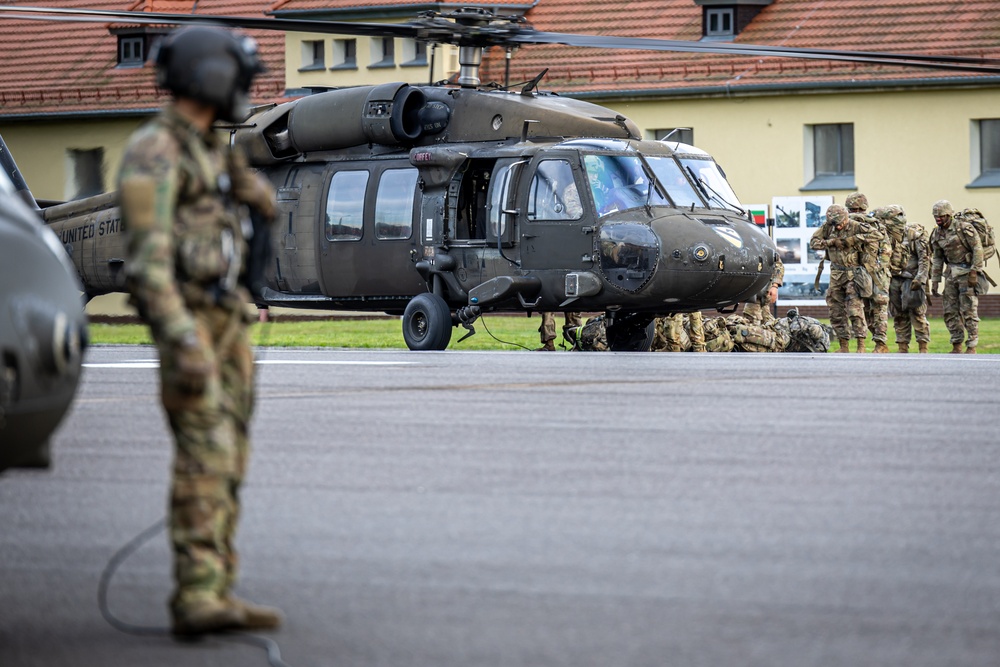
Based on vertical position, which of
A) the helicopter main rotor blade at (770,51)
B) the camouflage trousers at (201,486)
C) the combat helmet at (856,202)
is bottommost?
the camouflage trousers at (201,486)

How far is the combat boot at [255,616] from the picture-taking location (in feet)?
17.7

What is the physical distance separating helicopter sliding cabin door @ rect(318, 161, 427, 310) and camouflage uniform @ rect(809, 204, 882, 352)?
6068mm

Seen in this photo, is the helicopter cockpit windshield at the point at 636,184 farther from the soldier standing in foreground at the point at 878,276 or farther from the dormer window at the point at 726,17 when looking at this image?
the dormer window at the point at 726,17

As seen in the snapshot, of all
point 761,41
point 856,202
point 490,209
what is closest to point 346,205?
point 490,209

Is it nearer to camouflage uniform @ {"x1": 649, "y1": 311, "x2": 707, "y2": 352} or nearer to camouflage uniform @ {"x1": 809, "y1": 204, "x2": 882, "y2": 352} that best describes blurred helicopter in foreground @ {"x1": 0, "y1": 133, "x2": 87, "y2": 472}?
camouflage uniform @ {"x1": 649, "y1": 311, "x2": 707, "y2": 352}

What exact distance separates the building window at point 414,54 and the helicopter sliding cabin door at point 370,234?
2337 cm

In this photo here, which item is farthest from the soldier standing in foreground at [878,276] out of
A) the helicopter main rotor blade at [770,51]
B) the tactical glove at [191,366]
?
the tactical glove at [191,366]

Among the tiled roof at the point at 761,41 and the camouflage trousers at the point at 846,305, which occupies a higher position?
the tiled roof at the point at 761,41

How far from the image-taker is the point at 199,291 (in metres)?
5.54

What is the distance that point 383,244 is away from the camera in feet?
69.3

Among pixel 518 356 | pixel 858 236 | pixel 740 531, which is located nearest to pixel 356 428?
pixel 740 531

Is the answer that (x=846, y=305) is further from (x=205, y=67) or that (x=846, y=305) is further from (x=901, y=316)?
(x=205, y=67)

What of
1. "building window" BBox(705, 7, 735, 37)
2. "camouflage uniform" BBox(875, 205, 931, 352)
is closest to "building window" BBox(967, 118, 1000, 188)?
"building window" BBox(705, 7, 735, 37)

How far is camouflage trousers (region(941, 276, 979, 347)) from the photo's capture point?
2448 centimetres
